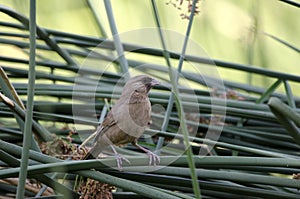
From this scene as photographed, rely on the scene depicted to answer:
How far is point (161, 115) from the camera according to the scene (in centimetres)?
184

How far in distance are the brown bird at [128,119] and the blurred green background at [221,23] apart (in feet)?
2.32

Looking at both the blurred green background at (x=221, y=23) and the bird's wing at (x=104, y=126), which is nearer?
the bird's wing at (x=104, y=126)

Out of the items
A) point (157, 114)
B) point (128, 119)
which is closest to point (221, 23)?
point (157, 114)

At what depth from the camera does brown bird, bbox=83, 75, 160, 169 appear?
141 centimetres

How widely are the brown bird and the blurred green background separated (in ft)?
2.32

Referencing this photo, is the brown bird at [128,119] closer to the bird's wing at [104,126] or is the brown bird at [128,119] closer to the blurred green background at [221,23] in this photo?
the bird's wing at [104,126]

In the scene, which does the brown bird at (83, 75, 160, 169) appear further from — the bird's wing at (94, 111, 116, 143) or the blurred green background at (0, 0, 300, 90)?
the blurred green background at (0, 0, 300, 90)

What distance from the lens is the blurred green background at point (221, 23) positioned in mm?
2307

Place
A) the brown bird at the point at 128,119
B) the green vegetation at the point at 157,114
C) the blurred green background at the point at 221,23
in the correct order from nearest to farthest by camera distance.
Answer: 1. the green vegetation at the point at 157,114
2. the brown bird at the point at 128,119
3. the blurred green background at the point at 221,23

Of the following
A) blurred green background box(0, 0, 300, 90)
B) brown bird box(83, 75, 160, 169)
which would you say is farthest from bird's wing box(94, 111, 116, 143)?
blurred green background box(0, 0, 300, 90)

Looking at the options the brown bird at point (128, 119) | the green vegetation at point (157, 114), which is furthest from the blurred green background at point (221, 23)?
the brown bird at point (128, 119)

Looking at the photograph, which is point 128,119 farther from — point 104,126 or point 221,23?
point 221,23

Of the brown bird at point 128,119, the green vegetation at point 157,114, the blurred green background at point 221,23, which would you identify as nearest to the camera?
the green vegetation at point 157,114

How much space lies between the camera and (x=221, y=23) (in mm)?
2781
